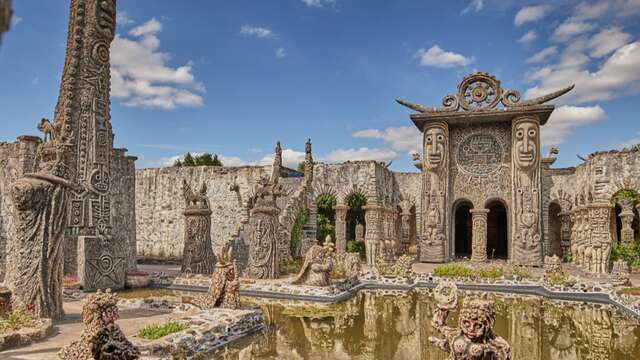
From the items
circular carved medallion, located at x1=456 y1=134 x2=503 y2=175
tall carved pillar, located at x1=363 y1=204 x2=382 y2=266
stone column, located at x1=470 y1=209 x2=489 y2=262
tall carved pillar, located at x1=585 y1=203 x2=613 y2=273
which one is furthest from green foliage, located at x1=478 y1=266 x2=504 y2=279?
circular carved medallion, located at x1=456 y1=134 x2=503 y2=175

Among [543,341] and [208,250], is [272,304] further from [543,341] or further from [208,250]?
[543,341]

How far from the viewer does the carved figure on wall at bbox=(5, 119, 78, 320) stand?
8688 mm

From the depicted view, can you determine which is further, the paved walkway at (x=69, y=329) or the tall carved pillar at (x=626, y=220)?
the tall carved pillar at (x=626, y=220)

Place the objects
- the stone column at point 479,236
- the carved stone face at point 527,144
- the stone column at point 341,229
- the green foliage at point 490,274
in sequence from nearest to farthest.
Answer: the green foliage at point 490,274 < the carved stone face at point 527,144 < the stone column at point 479,236 < the stone column at point 341,229

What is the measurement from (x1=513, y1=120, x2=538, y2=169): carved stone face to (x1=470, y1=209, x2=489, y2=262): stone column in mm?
2760

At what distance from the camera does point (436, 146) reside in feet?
78.9

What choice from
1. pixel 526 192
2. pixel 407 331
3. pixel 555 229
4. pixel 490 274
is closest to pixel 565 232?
pixel 555 229

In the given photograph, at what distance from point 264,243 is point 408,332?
659 centimetres

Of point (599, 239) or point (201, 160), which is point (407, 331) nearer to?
point (599, 239)

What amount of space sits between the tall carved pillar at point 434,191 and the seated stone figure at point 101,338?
19271 mm

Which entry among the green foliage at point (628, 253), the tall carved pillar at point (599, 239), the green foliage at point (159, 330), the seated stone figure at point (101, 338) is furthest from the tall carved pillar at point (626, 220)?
the seated stone figure at point (101, 338)

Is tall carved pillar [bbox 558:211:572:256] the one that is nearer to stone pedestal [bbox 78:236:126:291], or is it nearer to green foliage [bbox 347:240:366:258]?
green foliage [bbox 347:240:366:258]

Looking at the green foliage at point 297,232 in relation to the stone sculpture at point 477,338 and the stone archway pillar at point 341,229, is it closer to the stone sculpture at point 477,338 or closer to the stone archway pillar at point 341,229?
the stone archway pillar at point 341,229

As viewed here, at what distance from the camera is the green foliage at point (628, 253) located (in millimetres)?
21141
